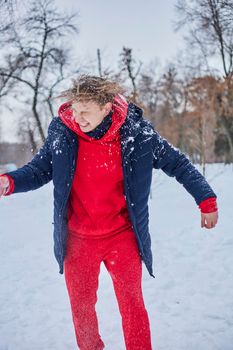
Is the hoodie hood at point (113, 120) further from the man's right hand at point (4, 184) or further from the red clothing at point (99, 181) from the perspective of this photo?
the man's right hand at point (4, 184)

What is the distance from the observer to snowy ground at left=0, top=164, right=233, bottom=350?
320cm

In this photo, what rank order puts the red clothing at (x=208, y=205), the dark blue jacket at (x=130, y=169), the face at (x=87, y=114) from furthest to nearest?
1. the red clothing at (x=208, y=205)
2. the dark blue jacket at (x=130, y=169)
3. the face at (x=87, y=114)

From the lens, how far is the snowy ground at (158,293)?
3.20 meters

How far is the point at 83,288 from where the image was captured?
7.56 feet

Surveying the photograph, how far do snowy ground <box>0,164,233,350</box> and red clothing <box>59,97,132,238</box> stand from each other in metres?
1.29

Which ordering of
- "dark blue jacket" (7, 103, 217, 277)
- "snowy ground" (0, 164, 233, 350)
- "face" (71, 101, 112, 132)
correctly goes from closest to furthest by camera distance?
1. "face" (71, 101, 112, 132)
2. "dark blue jacket" (7, 103, 217, 277)
3. "snowy ground" (0, 164, 233, 350)

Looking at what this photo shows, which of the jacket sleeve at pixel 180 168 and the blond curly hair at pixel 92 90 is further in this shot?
the jacket sleeve at pixel 180 168

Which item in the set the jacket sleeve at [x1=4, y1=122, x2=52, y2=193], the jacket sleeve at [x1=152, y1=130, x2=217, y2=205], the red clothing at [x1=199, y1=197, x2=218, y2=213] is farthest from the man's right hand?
the red clothing at [x1=199, y1=197, x2=218, y2=213]

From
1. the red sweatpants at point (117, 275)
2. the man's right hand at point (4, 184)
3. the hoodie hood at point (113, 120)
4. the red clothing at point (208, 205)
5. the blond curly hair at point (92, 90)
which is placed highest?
the blond curly hair at point (92, 90)

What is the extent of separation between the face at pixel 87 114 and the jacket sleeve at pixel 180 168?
1.22 ft

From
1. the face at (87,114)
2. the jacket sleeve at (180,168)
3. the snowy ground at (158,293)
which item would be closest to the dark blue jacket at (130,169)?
the jacket sleeve at (180,168)

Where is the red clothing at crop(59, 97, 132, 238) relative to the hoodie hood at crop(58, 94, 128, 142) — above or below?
below

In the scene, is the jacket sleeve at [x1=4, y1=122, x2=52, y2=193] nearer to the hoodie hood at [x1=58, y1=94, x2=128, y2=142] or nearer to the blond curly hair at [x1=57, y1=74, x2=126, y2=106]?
the hoodie hood at [x1=58, y1=94, x2=128, y2=142]

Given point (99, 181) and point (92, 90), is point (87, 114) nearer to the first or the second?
point (92, 90)
